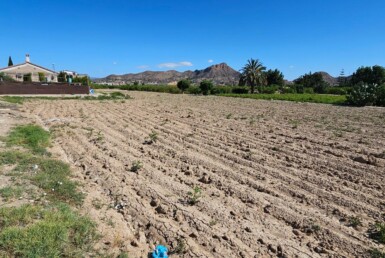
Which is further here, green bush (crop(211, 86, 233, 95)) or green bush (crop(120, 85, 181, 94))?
green bush (crop(120, 85, 181, 94))

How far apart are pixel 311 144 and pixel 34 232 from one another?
738 cm

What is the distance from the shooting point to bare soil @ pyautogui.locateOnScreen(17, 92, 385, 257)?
3588mm

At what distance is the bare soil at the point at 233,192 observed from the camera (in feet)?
11.8

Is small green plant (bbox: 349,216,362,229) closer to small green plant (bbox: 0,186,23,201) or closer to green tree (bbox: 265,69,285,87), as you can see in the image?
small green plant (bbox: 0,186,23,201)

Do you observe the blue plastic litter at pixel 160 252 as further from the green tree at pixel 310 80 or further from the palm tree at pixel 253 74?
the green tree at pixel 310 80

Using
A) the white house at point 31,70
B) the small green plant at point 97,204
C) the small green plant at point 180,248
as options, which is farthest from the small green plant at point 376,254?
the white house at point 31,70

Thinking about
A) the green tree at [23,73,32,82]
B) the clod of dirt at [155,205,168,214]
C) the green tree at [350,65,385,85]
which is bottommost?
the clod of dirt at [155,205,168,214]

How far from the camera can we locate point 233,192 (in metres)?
4.99

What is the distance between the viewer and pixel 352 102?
24438 millimetres

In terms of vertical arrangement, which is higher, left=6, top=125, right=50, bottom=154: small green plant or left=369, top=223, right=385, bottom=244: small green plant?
left=6, top=125, right=50, bottom=154: small green plant

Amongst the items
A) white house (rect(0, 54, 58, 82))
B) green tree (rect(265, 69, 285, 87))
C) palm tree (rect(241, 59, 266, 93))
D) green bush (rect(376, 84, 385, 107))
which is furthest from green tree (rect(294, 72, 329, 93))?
white house (rect(0, 54, 58, 82))

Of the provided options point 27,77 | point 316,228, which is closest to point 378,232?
point 316,228

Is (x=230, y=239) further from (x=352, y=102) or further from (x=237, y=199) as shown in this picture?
(x=352, y=102)

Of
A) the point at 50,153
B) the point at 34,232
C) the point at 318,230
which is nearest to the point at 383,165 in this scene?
the point at 318,230
